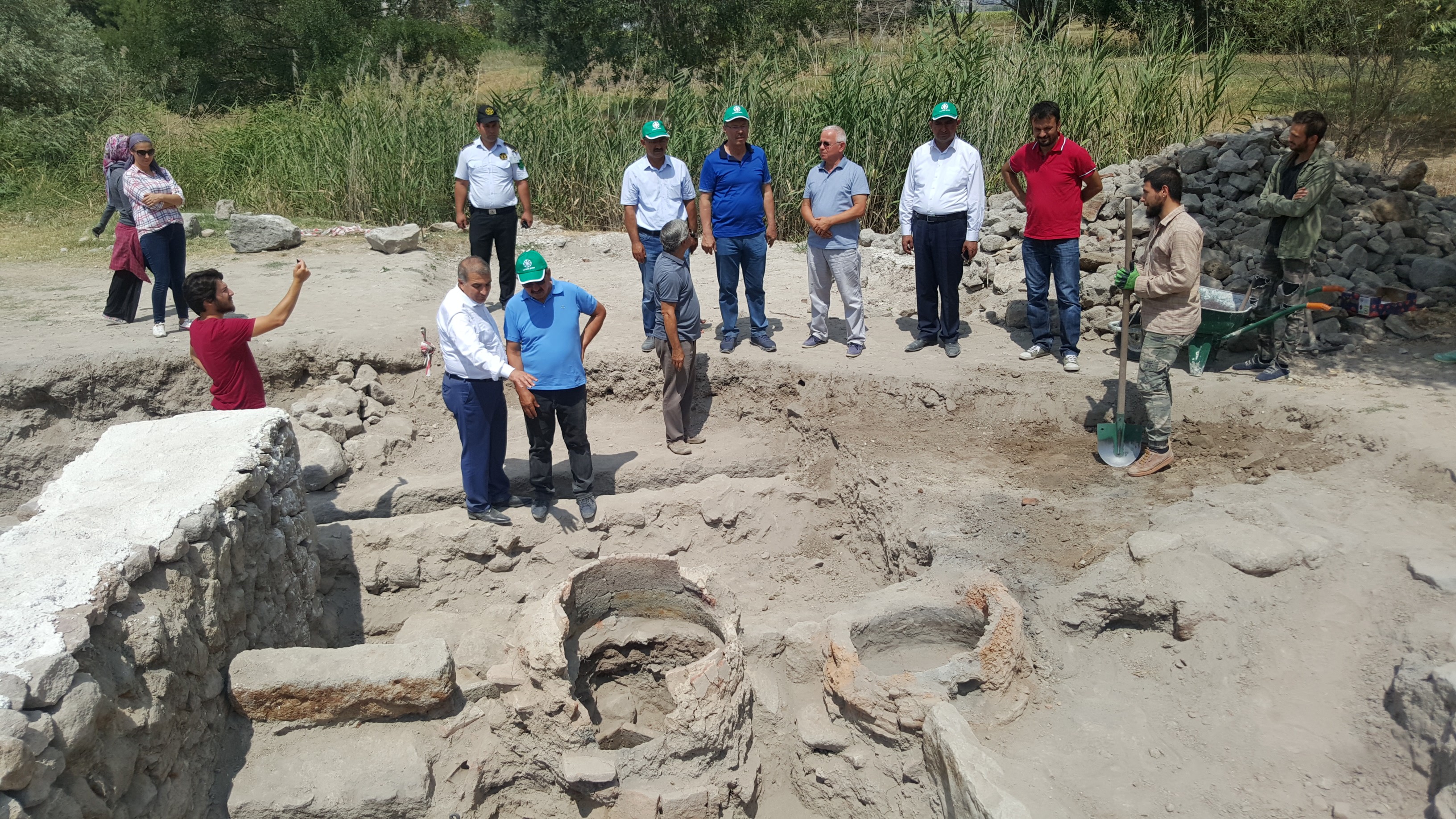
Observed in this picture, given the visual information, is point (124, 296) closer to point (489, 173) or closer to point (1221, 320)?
point (489, 173)

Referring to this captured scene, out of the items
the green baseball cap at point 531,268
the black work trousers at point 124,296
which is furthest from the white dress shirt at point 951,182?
the black work trousers at point 124,296

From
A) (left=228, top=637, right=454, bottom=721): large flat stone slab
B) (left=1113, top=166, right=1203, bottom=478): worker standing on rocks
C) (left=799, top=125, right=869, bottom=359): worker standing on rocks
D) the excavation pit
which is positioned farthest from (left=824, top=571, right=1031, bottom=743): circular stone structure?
(left=799, top=125, right=869, bottom=359): worker standing on rocks

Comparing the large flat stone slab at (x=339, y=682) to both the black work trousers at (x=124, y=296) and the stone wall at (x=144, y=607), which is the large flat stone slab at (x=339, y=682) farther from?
the black work trousers at (x=124, y=296)

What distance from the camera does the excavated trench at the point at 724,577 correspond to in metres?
4.46

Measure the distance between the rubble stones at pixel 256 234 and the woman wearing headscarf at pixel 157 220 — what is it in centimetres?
264

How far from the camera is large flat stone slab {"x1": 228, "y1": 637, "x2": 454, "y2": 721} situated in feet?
13.5

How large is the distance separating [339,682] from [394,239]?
24.4 ft

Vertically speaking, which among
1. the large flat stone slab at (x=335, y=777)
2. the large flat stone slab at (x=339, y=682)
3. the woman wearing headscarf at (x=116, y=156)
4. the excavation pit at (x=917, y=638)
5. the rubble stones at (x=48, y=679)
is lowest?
the excavation pit at (x=917, y=638)

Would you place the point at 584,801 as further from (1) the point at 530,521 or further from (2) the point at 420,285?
(2) the point at 420,285

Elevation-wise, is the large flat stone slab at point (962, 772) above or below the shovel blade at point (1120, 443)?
below

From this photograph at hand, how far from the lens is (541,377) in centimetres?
563

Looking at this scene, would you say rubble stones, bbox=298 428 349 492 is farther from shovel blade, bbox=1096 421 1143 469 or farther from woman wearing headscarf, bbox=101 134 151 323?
shovel blade, bbox=1096 421 1143 469

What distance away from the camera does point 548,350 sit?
5582 millimetres

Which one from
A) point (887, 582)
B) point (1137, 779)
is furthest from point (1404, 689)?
point (887, 582)
